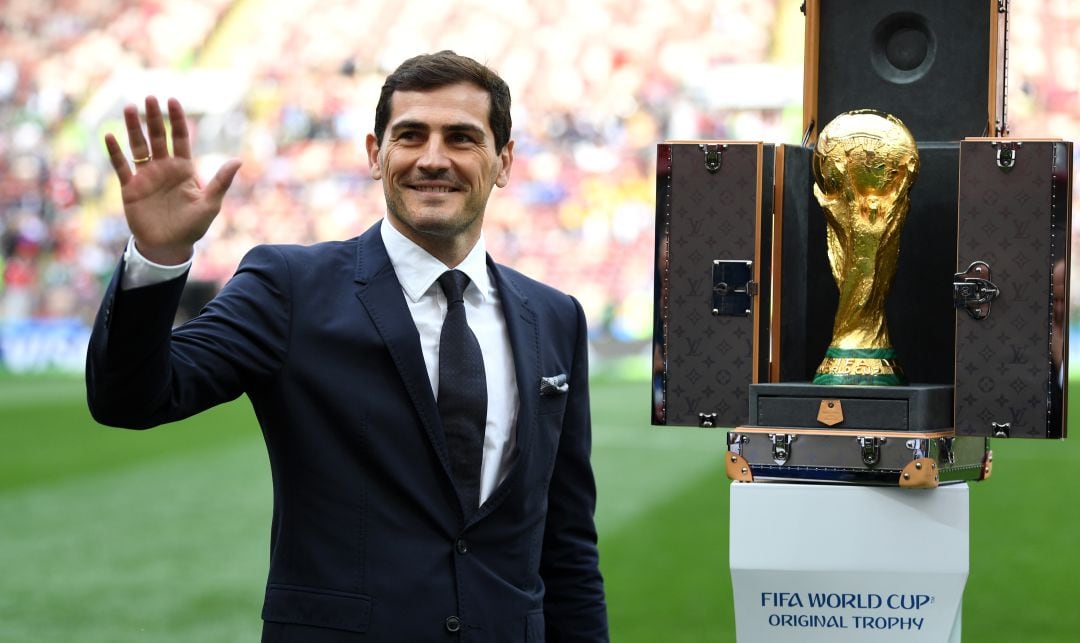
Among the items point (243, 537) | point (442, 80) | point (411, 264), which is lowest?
point (243, 537)

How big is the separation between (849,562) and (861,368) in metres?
0.37

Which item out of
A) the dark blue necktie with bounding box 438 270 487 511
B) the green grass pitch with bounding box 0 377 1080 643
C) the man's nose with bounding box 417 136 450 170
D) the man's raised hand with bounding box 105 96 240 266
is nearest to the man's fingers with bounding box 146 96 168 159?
the man's raised hand with bounding box 105 96 240 266

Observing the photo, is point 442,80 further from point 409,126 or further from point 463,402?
point 463,402

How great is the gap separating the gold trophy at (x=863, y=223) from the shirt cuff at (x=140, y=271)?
4.47 feet

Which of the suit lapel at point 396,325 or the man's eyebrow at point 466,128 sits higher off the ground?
the man's eyebrow at point 466,128

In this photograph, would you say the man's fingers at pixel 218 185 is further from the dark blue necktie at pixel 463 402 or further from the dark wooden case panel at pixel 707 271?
the dark wooden case panel at pixel 707 271

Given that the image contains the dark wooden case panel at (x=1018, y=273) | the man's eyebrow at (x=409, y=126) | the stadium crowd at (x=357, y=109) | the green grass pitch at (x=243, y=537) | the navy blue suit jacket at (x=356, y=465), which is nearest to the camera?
the navy blue suit jacket at (x=356, y=465)

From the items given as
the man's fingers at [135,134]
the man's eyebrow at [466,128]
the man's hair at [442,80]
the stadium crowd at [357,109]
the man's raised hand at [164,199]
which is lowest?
the man's raised hand at [164,199]

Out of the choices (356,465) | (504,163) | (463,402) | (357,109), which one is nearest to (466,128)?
(504,163)

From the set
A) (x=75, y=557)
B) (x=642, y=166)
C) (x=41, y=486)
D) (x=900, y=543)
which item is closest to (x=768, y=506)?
(x=900, y=543)

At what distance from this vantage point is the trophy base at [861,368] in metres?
2.82

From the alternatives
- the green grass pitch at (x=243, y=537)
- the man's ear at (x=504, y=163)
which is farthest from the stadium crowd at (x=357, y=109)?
the man's ear at (x=504, y=163)

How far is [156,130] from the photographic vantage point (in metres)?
1.88

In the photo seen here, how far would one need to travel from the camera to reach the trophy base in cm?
282
